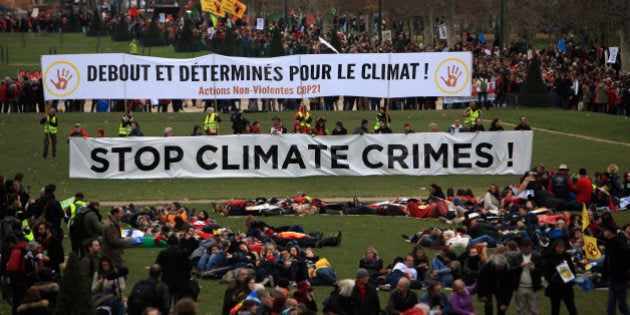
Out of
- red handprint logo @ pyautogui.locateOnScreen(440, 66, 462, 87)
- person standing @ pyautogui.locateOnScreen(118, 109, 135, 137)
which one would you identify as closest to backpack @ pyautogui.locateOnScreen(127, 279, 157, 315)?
person standing @ pyautogui.locateOnScreen(118, 109, 135, 137)

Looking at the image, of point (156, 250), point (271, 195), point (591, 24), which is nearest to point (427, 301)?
point (156, 250)

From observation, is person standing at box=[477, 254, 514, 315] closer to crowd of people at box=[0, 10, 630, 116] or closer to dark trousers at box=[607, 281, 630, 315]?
dark trousers at box=[607, 281, 630, 315]

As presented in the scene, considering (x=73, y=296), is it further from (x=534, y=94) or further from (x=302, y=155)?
(x=534, y=94)

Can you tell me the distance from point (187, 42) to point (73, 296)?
196 feet

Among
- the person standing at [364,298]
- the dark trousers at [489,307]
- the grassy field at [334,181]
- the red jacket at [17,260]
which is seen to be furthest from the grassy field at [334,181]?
the person standing at [364,298]

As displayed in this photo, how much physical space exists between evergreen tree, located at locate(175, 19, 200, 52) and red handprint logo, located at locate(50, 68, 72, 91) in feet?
123

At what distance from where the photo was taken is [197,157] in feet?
119

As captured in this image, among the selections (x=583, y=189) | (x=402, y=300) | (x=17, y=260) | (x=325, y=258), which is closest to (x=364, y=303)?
(x=402, y=300)

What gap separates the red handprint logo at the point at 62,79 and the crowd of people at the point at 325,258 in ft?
29.1

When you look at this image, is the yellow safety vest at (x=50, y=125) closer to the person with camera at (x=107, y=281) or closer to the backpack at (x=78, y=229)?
the backpack at (x=78, y=229)

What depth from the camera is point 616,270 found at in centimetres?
2052

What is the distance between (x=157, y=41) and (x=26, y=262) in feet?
201

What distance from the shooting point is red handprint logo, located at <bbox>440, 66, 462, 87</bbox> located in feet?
127

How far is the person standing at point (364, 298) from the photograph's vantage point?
19.1 meters
